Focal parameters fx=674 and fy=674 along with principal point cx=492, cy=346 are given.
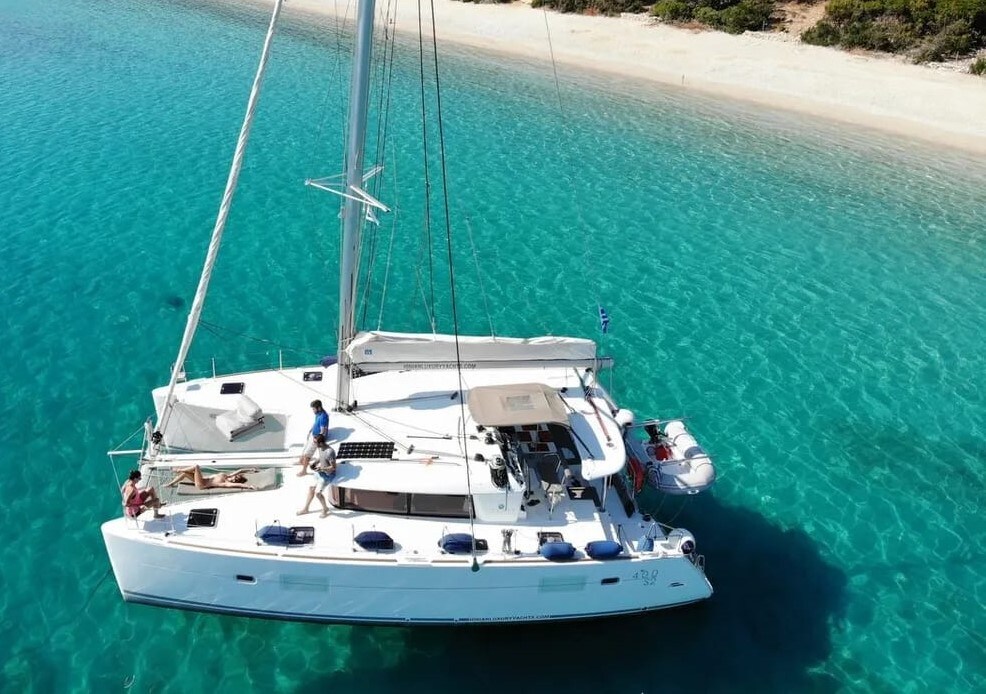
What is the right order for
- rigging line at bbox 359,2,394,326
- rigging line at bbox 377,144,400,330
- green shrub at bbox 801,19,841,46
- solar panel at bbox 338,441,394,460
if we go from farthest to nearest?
green shrub at bbox 801,19,841,46
rigging line at bbox 377,144,400,330
rigging line at bbox 359,2,394,326
solar panel at bbox 338,441,394,460

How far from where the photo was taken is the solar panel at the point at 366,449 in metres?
13.0

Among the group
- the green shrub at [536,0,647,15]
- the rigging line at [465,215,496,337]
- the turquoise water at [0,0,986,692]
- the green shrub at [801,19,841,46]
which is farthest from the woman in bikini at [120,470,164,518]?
the green shrub at [536,0,647,15]

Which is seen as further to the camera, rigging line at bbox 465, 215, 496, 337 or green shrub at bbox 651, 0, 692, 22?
green shrub at bbox 651, 0, 692, 22

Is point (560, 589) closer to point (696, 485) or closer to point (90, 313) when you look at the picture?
point (696, 485)

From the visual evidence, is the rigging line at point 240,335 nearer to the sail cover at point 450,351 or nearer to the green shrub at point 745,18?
the sail cover at point 450,351

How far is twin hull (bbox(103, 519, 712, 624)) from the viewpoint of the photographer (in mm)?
11867

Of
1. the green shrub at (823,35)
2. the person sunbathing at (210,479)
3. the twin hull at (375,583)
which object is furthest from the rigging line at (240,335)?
the green shrub at (823,35)

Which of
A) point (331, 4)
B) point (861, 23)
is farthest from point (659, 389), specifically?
point (331, 4)

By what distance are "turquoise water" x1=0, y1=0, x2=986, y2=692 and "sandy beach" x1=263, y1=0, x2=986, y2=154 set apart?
381 centimetres

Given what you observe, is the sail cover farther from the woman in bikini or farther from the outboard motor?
the woman in bikini

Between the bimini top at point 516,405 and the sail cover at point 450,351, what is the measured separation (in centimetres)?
105

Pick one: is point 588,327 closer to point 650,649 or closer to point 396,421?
point 396,421

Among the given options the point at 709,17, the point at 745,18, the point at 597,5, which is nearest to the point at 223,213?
the point at 745,18

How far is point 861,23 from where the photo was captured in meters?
53.7
